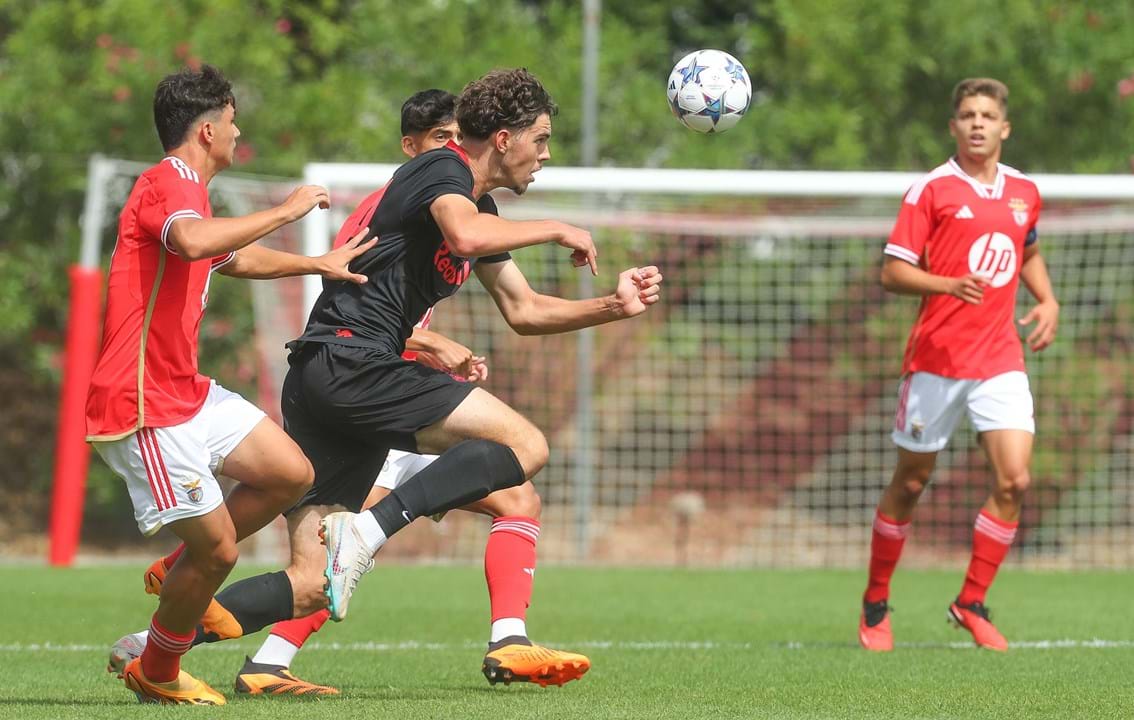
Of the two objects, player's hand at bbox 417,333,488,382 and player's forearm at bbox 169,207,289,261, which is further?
player's hand at bbox 417,333,488,382

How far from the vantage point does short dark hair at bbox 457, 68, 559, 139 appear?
556 centimetres

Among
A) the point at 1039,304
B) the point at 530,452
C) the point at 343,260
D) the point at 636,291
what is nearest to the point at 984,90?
the point at 1039,304

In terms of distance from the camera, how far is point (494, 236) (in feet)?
17.0

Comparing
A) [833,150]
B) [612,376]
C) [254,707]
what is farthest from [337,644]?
[833,150]

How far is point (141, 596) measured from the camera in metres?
9.95

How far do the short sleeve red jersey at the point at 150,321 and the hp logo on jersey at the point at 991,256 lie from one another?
3.85 meters

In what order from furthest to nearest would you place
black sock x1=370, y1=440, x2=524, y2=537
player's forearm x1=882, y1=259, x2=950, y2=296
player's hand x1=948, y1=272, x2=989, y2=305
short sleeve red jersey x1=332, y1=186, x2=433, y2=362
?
1. player's forearm x1=882, y1=259, x2=950, y2=296
2. player's hand x1=948, y1=272, x2=989, y2=305
3. short sleeve red jersey x1=332, y1=186, x2=433, y2=362
4. black sock x1=370, y1=440, x2=524, y2=537

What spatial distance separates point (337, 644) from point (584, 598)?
2791mm

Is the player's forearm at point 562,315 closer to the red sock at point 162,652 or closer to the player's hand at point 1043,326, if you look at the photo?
the red sock at point 162,652

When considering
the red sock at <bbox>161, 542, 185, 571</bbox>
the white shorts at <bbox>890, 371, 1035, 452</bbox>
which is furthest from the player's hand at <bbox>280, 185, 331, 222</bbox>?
the white shorts at <bbox>890, 371, 1035, 452</bbox>

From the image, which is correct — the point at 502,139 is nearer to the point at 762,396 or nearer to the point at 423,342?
the point at 423,342

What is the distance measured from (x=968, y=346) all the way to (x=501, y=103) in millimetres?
2994

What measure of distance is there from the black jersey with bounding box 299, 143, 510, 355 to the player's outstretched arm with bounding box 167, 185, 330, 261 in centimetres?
42

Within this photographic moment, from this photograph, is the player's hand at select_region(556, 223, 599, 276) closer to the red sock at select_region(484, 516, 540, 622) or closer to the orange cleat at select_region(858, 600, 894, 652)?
the red sock at select_region(484, 516, 540, 622)
